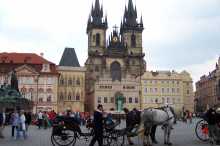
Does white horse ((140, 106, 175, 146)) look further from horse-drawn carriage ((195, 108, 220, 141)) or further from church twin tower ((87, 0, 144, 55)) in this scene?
church twin tower ((87, 0, 144, 55))

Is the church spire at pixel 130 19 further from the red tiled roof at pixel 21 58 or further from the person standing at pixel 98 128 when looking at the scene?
the person standing at pixel 98 128

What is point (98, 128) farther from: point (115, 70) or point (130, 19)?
point (130, 19)

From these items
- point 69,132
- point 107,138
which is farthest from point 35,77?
point 107,138

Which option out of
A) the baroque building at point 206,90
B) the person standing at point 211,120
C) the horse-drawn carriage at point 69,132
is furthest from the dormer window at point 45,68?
the person standing at point 211,120

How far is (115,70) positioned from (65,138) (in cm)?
7825

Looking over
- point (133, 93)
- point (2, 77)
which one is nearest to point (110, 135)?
point (2, 77)

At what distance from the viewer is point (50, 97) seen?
70625 mm

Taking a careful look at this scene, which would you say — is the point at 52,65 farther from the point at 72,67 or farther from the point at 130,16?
the point at 130,16

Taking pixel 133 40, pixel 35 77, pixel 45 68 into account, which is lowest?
pixel 35 77

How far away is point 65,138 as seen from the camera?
13.4 meters

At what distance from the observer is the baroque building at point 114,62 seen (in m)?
86.1

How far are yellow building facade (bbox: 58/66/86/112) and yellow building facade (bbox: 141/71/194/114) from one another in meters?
15.8

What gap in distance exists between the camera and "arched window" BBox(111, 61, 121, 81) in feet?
296

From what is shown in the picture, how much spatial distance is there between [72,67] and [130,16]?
25.3 m
